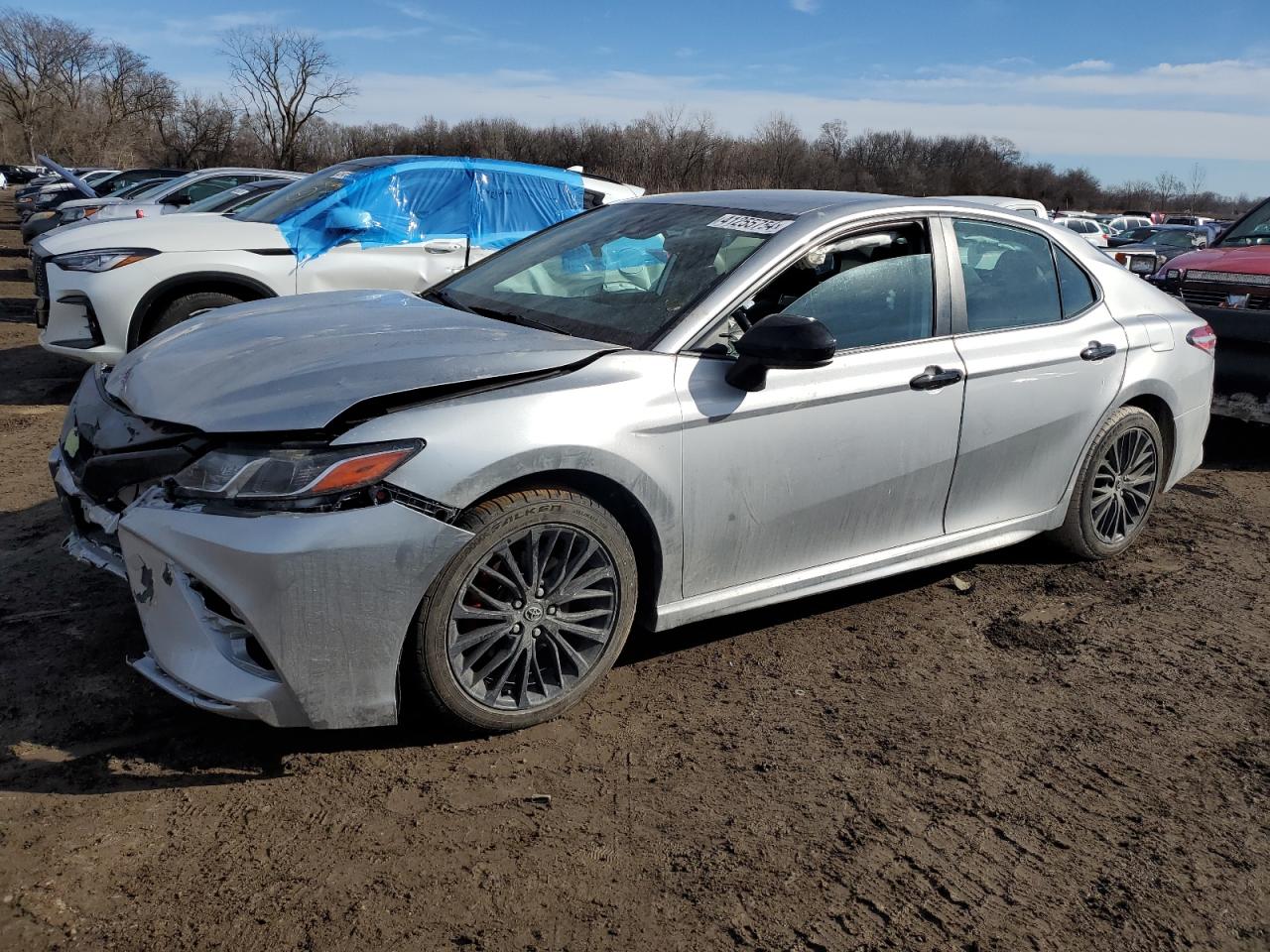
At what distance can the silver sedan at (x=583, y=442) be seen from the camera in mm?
2613

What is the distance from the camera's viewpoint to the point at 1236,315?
6.90m

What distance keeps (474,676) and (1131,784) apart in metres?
1.96

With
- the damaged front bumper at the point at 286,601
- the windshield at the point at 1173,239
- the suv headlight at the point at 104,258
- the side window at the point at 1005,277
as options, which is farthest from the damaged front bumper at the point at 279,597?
the windshield at the point at 1173,239

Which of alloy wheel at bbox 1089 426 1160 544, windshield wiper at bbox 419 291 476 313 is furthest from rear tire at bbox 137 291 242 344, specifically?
alloy wheel at bbox 1089 426 1160 544

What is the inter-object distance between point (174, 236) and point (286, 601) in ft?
17.3

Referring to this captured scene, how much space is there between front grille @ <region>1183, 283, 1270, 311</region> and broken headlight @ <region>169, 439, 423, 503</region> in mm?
6551

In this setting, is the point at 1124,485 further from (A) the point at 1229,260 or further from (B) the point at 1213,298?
(A) the point at 1229,260

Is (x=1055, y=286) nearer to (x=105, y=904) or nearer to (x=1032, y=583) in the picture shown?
(x=1032, y=583)

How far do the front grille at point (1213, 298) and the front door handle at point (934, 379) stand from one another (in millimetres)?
4512

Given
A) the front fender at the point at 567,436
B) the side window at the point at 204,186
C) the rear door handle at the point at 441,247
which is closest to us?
the front fender at the point at 567,436

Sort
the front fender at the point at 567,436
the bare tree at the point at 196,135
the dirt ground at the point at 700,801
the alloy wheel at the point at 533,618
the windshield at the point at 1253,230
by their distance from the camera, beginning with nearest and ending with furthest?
the dirt ground at the point at 700,801, the front fender at the point at 567,436, the alloy wheel at the point at 533,618, the windshield at the point at 1253,230, the bare tree at the point at 196,135

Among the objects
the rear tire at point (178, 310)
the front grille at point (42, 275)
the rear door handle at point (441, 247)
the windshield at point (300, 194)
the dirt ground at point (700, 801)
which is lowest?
the dirt ground at point (700, 801)

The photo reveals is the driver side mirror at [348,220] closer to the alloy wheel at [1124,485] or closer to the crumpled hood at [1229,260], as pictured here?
the alloy wheel at [1124,485]

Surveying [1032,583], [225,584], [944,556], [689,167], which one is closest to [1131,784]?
[944,556]
